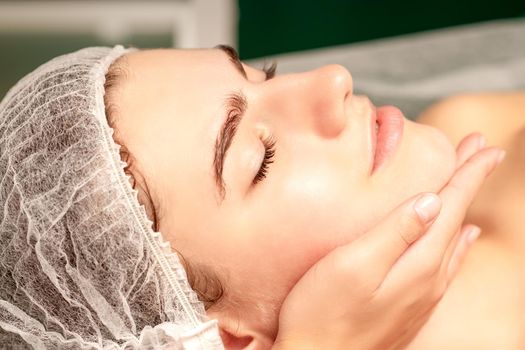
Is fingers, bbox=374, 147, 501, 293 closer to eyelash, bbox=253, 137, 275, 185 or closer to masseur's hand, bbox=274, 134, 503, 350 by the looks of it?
masseur's hand, bbox=274, 134, 503, 350

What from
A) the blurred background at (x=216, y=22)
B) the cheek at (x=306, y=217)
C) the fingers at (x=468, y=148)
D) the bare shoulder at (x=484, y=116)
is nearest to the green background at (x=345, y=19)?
the blurred background at (x=216, y=22)

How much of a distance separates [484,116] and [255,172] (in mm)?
668

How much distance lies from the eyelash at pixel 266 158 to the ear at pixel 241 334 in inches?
8.9

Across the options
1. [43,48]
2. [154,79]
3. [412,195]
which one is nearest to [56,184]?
[154,79]

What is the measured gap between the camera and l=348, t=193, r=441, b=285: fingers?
0.92 meters

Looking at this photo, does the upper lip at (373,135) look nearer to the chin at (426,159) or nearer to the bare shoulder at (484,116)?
the chin at (426,159)

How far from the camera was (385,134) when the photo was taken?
1.02 m

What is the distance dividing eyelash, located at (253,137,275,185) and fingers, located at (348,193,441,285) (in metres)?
0.17

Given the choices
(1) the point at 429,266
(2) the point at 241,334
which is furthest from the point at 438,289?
(2) the point at 241,334

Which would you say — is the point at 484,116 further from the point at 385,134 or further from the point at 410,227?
the point at 410,227

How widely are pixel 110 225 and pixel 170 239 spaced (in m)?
0.09

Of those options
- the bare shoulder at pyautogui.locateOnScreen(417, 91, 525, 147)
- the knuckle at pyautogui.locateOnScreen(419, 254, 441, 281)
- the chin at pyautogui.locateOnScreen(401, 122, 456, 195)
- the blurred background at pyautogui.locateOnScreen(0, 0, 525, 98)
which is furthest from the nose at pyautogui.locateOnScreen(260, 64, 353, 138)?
the blurred background at pyautogui.locateOnScreen(0, 0, 525, 98)

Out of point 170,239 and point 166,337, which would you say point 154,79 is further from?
point 166,337

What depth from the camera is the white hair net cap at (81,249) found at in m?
0.91
